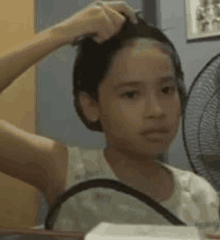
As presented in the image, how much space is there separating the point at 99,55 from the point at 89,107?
19 centimetres

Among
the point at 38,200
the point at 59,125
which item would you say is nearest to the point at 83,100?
the point at 59,125

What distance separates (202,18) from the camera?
0.94 metres

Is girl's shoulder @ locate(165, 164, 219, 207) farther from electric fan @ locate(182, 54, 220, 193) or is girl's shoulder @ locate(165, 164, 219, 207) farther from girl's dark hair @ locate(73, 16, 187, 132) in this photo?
girl's dark hair @ locate(73, 16, 187, 132)

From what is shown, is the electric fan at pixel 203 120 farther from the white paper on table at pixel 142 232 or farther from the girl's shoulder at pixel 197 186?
the white paper on table at pixel 142 232

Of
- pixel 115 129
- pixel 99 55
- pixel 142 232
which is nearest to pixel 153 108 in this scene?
pixel 115 129

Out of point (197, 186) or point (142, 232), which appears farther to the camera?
point (197, 186)

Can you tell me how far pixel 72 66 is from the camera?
3.27 feet

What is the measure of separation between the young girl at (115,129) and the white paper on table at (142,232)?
0.07m

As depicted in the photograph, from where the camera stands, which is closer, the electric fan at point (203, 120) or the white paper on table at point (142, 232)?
the white paper on table at point (142, 232)

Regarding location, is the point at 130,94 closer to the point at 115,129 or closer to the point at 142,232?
the point at 115,129

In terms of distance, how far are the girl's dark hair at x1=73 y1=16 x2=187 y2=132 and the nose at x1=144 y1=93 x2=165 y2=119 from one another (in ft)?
0.29

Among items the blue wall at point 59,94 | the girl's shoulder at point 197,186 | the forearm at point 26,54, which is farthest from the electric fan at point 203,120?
the forearm at point 26,54

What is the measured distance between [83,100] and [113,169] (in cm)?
28

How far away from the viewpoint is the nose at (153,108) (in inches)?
36.1
